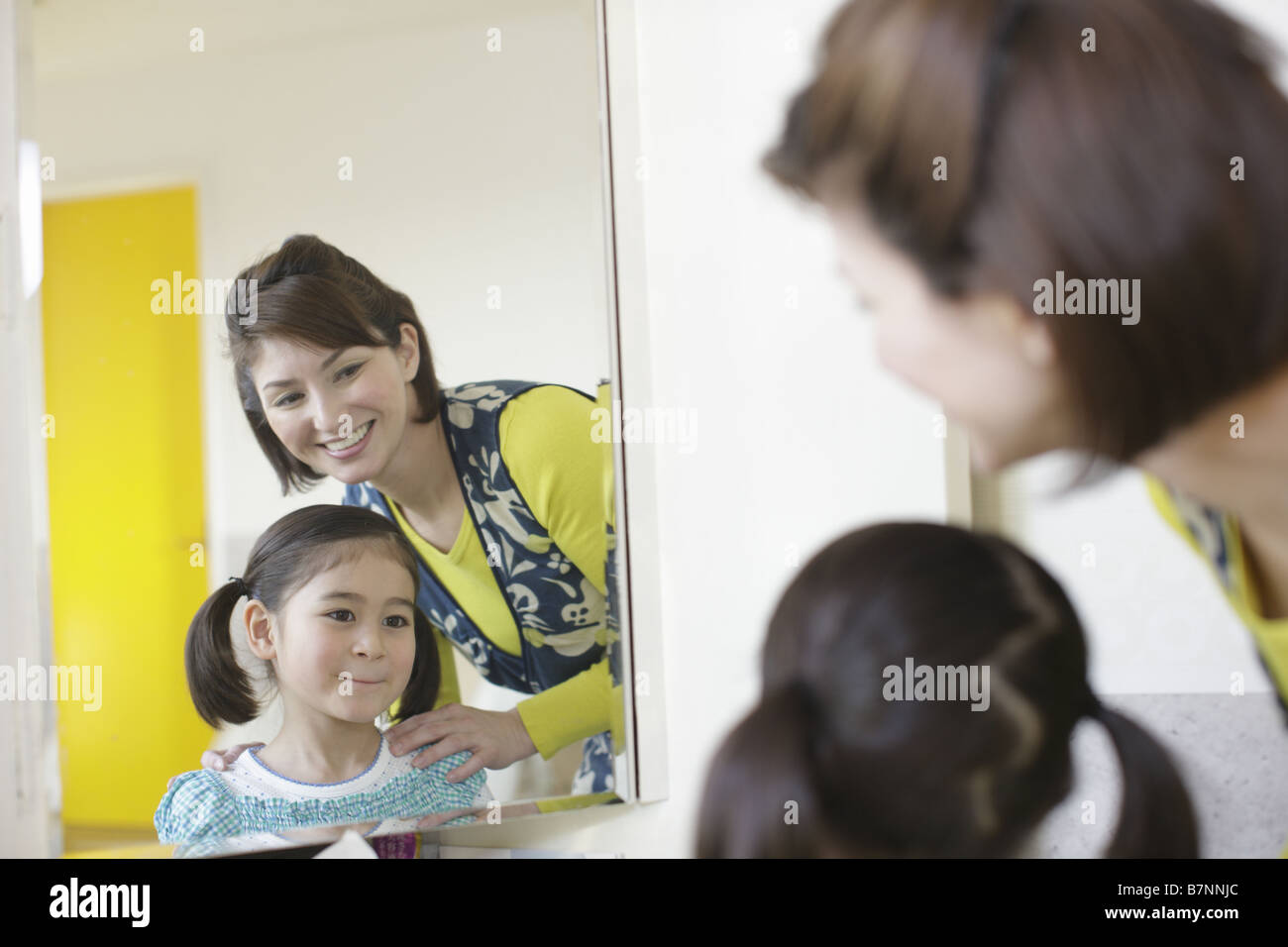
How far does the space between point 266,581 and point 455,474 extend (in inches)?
10.5

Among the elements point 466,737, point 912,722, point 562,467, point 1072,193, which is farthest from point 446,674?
point 1072,193

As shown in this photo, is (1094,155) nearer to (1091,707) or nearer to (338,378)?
(1091,707)

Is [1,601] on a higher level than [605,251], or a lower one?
lower

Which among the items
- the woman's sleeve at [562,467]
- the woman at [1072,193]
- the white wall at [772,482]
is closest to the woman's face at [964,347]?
the woman at [1072,193]

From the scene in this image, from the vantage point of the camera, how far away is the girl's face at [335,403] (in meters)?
1.29

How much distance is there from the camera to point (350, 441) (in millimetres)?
1313

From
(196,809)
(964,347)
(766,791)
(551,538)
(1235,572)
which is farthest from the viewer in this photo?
(551,538)

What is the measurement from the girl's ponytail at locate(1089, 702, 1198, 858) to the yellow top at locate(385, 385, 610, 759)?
789 mm

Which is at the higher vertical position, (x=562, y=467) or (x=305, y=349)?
(x=305, y=349)

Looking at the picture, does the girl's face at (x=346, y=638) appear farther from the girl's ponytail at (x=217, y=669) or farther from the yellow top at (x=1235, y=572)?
the yellow top at (x=1235, y=572)

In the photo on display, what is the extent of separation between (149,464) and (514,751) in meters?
0.59

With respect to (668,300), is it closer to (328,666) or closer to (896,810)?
(328,666)
